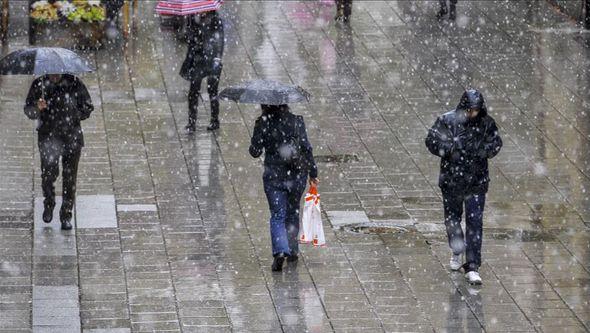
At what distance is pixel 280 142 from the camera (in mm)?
14219

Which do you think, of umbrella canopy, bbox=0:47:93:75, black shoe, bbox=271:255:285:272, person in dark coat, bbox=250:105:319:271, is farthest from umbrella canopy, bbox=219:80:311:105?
umbrella canopy, bbox=0:47:93:75

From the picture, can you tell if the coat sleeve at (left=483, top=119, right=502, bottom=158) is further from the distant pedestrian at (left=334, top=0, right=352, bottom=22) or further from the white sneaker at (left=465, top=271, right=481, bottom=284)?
the distant pedestrian at (left=334, top=0, right=352, bottom=22)

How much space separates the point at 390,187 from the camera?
17125 mm

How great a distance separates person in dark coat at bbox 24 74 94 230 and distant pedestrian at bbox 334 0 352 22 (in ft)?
32.2

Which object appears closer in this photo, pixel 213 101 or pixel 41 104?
pixel 41 104

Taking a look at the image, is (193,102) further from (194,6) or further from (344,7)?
(344,7)

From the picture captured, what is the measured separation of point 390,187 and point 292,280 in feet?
10.5

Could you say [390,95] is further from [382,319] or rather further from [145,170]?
[382,319]

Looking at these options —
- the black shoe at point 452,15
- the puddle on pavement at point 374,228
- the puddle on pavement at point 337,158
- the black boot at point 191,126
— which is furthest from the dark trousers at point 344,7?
the puddle on pavement at point 374,228

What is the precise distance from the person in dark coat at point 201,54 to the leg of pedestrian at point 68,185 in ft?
12.3

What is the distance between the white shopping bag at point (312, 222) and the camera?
47.5 feet

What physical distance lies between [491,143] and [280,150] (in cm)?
187

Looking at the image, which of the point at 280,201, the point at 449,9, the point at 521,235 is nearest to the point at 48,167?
the point at 280,201

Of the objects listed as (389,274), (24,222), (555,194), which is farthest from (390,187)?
(24,222)
